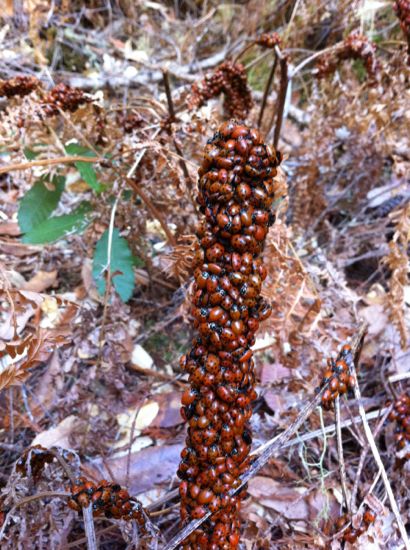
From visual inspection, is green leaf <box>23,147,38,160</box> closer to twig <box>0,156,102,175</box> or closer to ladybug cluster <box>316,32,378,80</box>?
twig <box>0,156,102,175</box>

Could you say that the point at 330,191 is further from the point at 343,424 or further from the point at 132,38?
the point at 132,38

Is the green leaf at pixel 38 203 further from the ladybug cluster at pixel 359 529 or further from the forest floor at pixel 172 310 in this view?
the ladybug cluster at pixel 359 529

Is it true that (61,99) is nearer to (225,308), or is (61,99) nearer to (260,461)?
(225,308)

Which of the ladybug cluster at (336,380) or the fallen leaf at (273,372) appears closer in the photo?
the ladybug cluster at (336,380)

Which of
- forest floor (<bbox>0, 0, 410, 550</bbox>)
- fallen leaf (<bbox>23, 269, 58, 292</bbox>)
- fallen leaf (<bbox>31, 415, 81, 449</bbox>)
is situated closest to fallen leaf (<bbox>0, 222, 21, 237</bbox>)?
forest floor (<bbox>0, 0, 410, 550</bbox>)

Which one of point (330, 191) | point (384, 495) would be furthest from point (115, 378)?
point (330, 191)

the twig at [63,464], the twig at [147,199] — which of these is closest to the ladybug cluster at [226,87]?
the twig at [147,199]

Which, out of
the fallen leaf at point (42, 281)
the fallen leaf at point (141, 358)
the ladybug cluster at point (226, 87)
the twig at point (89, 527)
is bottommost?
the twig at point (89, 527)
